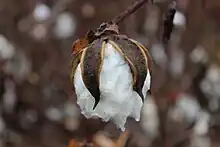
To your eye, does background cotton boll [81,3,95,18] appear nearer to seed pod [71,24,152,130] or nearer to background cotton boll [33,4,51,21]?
background cotton boll [33,4,51,21]

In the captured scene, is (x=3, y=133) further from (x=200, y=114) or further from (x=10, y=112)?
(x=200, y=114)

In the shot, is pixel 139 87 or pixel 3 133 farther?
pixel 3 133

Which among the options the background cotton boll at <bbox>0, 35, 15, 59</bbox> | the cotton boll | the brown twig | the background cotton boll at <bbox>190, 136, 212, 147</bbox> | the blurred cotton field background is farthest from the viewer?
the background cotton boll at <bbox>0, 35, 15, 59</bbox>

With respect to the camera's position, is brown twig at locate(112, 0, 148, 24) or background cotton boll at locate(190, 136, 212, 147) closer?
brown twig at locate(112, 0, 148, 24)

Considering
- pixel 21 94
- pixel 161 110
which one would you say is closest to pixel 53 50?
pixel 21 94

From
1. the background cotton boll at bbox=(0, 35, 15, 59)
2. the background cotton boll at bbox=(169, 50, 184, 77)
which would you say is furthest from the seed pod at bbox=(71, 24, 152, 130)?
the background cotton boll at bbox=(0, 35, 15, 59)

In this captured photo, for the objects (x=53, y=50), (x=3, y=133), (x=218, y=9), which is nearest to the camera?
(x=218, y=9)

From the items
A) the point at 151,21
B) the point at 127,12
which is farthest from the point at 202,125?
the point at 127,12
